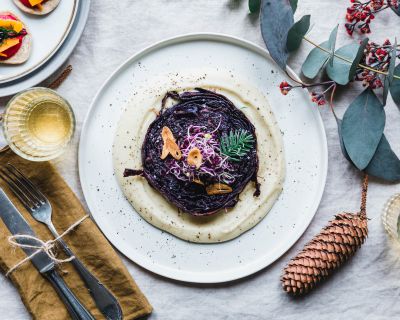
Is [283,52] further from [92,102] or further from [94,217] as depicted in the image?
[94,217]

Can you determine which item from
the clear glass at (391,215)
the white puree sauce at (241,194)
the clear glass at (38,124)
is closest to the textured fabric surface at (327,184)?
the clear glass at (391,215)

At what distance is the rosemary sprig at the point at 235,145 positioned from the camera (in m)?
2.56

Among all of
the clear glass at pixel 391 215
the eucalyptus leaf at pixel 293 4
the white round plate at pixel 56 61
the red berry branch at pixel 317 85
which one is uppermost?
the white round plate at pixel 56 61

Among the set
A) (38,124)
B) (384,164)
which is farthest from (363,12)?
(38,124)

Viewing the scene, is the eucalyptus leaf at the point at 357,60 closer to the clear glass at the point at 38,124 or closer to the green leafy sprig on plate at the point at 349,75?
the green leafy sprig on plate at the point at 349,75

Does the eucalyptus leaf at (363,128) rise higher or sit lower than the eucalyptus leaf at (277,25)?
lower

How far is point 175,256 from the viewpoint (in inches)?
105

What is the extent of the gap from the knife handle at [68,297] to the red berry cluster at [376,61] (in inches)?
71.1

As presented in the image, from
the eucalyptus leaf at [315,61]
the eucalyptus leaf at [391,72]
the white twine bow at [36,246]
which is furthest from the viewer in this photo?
the eucalyptus leaf at [315,61]

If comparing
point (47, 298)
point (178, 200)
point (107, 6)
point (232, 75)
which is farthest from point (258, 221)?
point (107, 6)

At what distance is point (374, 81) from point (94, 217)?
1.57 m

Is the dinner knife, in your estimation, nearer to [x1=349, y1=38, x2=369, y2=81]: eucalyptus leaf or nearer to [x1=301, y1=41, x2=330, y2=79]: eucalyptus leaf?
[x1=301, y1=41, x2=330, y2=79]: eucalyptus leaf

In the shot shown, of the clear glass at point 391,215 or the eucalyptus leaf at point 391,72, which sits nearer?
the eucalyptus leaf at point 391,72

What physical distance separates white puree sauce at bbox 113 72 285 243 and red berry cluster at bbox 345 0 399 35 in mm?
604
